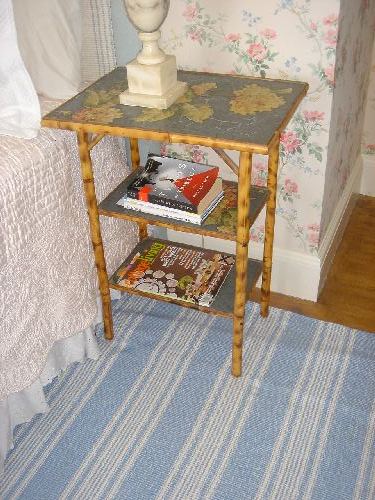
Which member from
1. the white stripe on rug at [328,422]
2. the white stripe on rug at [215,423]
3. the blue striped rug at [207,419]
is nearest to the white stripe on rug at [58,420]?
the blue striped rug at [207,419]

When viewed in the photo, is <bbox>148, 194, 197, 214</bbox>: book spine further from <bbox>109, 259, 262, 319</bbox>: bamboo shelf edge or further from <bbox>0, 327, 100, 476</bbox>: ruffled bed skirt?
<bbox>0, 327, 100, 476</bbox>: ruffled bed skirt

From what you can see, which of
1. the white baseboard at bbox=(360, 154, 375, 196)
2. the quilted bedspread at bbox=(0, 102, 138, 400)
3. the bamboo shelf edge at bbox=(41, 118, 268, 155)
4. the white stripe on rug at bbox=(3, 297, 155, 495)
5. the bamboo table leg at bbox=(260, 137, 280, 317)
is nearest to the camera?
the bamboo shelf edge at bbox=(41, 118, 268, 155)

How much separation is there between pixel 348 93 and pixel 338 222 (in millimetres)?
520

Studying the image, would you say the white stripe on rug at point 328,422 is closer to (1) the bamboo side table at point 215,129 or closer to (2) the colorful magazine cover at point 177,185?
(1) the bamboo side table at point 215,129

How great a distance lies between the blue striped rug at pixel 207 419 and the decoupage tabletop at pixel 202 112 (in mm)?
797

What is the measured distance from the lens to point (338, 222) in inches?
92.0

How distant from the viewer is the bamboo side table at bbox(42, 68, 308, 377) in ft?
4.90

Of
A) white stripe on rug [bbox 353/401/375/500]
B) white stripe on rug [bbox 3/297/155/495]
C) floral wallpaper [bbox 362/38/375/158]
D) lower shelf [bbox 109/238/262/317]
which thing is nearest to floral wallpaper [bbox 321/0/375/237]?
floral wallpaper [bbox 362/38/375/158]

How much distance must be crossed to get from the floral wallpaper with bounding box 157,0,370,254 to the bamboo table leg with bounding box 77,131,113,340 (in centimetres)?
53

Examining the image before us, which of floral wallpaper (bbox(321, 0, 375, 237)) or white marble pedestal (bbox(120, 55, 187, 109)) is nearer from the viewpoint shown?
white marble pedestal (bbox(120, 55, 187, 109))

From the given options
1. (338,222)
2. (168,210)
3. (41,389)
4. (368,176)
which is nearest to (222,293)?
(168,210)

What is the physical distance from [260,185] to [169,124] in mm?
630

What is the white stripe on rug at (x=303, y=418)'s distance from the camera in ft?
5.22

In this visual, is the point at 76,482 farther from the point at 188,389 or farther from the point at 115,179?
the point at 115,179
